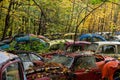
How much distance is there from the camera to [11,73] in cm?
514

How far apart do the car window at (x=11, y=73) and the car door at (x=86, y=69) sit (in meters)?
8.29

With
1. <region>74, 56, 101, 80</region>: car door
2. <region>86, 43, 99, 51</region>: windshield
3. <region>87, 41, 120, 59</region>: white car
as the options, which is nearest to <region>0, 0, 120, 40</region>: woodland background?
<region>86, 43, 99, 51</region>: windshield

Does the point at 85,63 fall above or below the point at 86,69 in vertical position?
above

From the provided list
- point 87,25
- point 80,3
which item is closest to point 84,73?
point 80,3

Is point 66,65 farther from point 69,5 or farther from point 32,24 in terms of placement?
point 32,24

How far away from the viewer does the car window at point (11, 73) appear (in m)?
4.83

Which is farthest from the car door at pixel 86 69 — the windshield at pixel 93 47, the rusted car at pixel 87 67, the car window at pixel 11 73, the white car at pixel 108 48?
the car window at pixel 11 73

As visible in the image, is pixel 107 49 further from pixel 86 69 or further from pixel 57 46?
pixel 86 69

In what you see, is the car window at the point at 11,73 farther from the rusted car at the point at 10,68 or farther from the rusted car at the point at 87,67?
the rusted car at the point at 87,67

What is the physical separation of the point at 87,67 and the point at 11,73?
960 centimetres

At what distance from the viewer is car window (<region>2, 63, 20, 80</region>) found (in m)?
4.83

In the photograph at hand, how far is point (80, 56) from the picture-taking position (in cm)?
1434

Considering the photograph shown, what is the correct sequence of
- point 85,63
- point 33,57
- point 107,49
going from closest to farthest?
point 85,63, point 33,57, point 107,49

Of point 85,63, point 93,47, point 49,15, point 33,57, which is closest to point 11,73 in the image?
point 85,63
